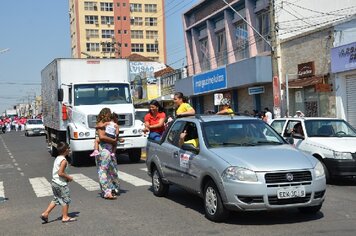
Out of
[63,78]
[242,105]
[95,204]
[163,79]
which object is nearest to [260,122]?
[95,204]

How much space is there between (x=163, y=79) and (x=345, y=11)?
25733 millimetres

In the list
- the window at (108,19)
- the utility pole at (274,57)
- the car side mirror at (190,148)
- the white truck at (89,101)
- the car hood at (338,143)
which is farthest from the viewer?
the window at (108,19)

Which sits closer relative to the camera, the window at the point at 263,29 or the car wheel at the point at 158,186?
the car wheel at the point at 158,186

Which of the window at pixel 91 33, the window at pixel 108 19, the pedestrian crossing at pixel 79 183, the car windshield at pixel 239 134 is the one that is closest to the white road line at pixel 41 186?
the pedestrian crossing at pixel 79 183

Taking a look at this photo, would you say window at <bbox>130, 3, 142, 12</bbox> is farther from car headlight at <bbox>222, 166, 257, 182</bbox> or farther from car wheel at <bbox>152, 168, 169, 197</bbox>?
car headlight at <bbox>222, 166, 257, 182</bbox>

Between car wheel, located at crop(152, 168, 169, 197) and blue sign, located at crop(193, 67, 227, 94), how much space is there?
2223cm

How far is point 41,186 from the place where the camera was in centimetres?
1202

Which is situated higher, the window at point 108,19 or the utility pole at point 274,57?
the window at point 108,19

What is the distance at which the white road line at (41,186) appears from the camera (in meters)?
10.9

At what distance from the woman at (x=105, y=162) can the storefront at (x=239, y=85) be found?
16203 millimetres

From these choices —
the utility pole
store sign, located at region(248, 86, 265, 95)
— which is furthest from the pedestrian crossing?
store sign, located at region(248, 86, 265, 95)

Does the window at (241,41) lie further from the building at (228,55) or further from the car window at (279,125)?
the car window at (279,125)

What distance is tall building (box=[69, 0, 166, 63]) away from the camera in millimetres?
108375

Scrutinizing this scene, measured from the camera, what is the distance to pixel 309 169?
7.07 m
